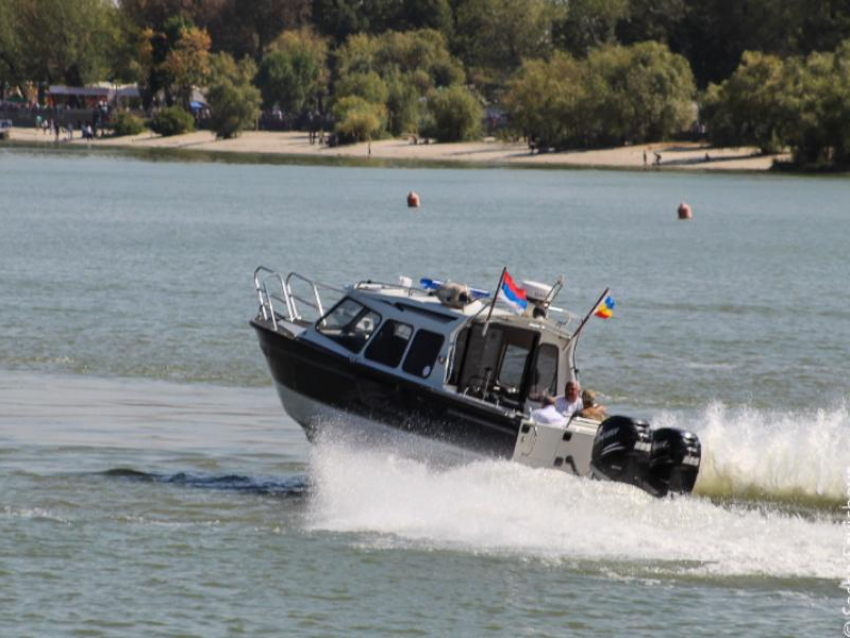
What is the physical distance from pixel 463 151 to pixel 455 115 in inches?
159

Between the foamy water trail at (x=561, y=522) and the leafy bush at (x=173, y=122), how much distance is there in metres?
167

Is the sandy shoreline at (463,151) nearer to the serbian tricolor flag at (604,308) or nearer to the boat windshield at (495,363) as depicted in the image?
the serbian tricolor flag at (604,308)

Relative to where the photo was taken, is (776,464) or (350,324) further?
(776,464)

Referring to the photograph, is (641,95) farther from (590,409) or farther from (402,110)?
(590,409)

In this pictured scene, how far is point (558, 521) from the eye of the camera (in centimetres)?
2153

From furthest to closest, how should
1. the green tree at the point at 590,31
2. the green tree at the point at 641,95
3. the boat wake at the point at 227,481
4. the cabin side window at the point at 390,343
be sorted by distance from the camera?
1. the green tree at the point at 590,31
2. the green tree at the point at 641,95
3. the boat wake at the point at 227,481
4. the cabin side window at the point at 390,343

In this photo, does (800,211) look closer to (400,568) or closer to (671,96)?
(671,96)

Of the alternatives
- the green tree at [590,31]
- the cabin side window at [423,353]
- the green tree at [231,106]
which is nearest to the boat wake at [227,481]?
the cabin side window at [423,353]

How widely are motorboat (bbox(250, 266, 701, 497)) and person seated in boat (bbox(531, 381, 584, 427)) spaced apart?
8cm

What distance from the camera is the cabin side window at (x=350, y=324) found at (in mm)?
23750

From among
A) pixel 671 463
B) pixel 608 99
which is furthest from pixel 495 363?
pixel 608 99

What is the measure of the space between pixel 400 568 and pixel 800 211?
7946 cm

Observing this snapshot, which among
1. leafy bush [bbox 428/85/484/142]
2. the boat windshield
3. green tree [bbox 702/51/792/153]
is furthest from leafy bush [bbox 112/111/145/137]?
the boat windshield

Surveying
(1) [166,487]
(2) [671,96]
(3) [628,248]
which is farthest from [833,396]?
(2) [671,96]
